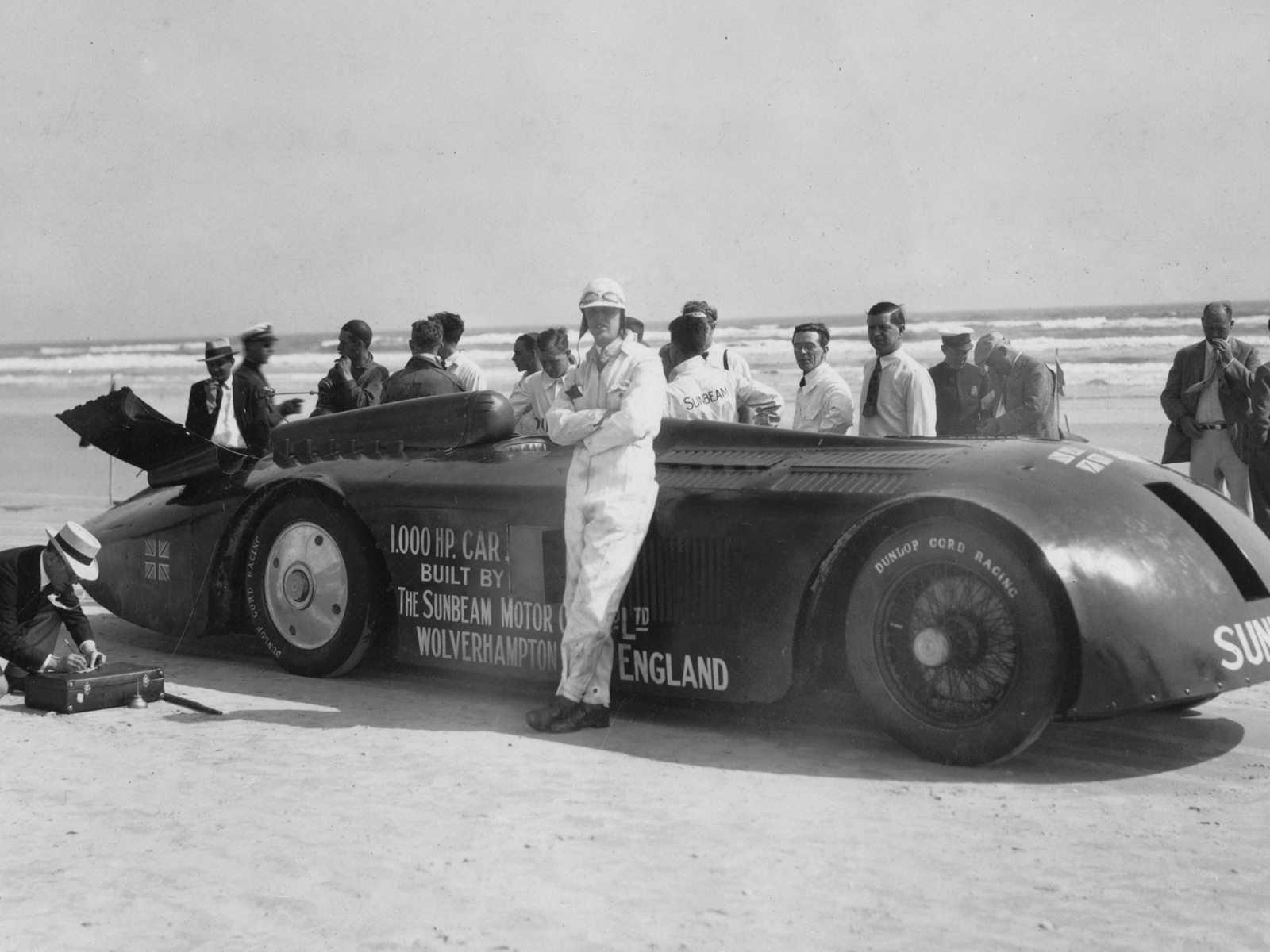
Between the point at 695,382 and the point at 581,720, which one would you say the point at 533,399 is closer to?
the point at 695,382

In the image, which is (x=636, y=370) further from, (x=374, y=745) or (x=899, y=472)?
(x=374, y=745)

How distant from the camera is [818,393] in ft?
25.8

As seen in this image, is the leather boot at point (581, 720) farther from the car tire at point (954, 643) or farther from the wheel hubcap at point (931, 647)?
the wheel hubcap at point (931, 647)

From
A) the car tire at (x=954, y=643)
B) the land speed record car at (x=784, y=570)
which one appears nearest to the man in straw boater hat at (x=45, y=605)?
the land speed record car at (x=784, y=570)

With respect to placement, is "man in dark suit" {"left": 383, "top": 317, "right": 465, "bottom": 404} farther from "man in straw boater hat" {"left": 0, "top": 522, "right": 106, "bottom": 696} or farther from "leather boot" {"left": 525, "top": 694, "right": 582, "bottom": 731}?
"leather boot" {"left": 525, "top": 694, "right": 582, "bottom": 731}

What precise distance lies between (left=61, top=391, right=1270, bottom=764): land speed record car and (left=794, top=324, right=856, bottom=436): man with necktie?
1733 mm

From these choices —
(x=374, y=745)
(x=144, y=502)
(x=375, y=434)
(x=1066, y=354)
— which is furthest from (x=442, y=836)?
(x=1066, y=354)

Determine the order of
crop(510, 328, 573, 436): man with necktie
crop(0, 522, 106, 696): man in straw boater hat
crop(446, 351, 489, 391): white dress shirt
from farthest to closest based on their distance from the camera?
1. crop(446, 351, 489, 391): white dress shirt
2. crop(510, 328, 573, 436): man with necktie
3. crop(0, 522, 106, 696): man in straw boater hat

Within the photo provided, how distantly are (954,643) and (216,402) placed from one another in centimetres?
491

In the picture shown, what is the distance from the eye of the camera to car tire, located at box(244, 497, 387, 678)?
6.74m

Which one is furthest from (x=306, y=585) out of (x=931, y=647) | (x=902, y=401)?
(x=902, y=401)

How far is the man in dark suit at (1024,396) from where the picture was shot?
8.44m

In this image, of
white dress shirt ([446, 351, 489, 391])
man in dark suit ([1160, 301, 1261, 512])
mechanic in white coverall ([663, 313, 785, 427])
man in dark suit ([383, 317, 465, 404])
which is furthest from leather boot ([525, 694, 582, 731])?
man in dark suit ([1160, 301, 1261, 512])

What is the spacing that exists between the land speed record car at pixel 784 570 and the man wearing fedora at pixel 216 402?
22.2 inches
